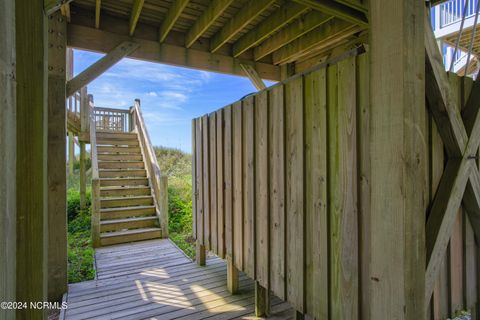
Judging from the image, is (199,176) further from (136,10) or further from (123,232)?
(123,232)

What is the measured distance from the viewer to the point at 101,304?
2.55 m

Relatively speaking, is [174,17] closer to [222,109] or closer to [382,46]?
[222,109]

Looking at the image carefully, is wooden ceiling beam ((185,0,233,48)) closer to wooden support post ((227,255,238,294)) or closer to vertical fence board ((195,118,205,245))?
vertical fence board ((195,118,205,245))

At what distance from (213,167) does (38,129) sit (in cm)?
241

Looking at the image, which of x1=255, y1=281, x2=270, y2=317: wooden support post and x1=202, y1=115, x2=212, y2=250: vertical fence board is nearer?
x1=255, y1=281, x2=270, y2=317: wooden support post

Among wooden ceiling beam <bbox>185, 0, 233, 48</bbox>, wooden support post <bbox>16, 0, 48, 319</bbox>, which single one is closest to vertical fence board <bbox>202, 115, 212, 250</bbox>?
wooden ceiling beam <bbox>185, 0, 233, 48</bbox>

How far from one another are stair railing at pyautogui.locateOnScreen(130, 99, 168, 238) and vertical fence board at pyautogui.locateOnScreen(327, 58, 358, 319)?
13.0ft

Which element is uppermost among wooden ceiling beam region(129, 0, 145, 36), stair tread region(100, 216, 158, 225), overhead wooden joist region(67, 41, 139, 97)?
wooden ceiling beam region(129, 0, 145, 36)

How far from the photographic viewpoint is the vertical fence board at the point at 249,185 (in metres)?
2.25

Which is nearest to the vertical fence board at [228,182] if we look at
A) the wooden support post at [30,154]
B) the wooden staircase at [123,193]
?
the wooden support post at [30,154]

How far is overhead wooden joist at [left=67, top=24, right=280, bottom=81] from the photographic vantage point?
296 cm

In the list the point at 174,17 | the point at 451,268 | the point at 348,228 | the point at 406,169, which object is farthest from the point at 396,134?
the point at 174,17

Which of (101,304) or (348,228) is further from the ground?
(348,228)

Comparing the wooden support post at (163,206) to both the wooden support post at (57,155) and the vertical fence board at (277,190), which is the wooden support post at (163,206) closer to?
the wooden support post at (57,155)
